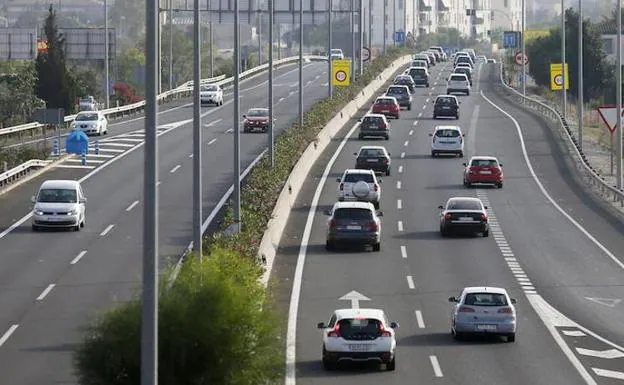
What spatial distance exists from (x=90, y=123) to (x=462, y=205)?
34.5 metres

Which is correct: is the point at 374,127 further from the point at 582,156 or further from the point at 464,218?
the point at 464,218

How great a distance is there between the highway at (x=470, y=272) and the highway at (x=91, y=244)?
3963mm

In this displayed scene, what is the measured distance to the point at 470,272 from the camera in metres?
44.0

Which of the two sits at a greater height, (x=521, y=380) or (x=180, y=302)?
(x=180, y=302)

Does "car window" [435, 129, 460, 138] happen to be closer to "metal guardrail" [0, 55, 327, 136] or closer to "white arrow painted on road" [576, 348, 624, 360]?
"metal guardrail" [0, 55, 327, 136]

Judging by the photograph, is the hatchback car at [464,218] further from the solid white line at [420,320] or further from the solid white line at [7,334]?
the solid white line at [7,334]

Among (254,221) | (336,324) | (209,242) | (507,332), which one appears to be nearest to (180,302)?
(336,324)

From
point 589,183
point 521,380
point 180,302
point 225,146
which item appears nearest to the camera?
point 180,302

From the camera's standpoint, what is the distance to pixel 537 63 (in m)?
150

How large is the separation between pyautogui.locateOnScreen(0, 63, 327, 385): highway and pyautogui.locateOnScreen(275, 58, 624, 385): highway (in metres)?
3.96

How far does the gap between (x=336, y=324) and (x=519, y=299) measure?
10.6 metres

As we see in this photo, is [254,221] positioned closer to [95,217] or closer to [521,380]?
[95,217]

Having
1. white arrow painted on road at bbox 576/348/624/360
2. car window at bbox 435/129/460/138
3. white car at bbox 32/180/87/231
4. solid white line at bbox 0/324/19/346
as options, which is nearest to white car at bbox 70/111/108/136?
car window at bbox 435/129/460/138

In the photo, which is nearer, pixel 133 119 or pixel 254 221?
pixel 254 221
